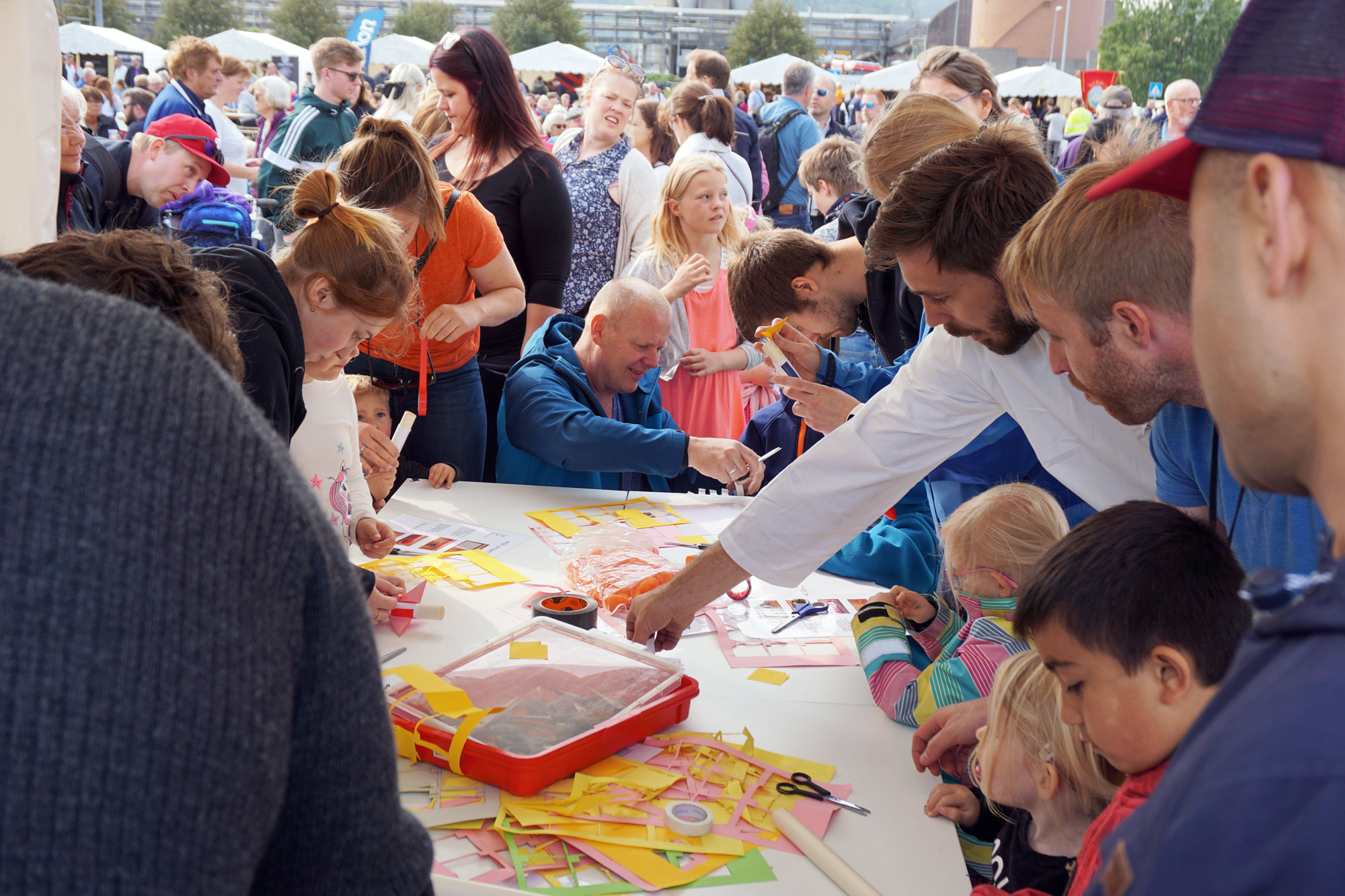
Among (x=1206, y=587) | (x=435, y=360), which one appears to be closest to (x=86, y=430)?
(x=1206, y=587)

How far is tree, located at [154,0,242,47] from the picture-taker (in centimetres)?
3231

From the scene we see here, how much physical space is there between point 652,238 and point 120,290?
284 cm

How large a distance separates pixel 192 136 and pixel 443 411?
185cm

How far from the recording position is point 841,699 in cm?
166

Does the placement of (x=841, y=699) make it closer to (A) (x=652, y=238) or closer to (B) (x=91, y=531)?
(B) (x=91, y=531)

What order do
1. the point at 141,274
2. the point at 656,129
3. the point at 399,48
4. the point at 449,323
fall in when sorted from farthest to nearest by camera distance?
the point at 399,48 → the point at 656,129 → the point at 449,323 → the point at 141,274

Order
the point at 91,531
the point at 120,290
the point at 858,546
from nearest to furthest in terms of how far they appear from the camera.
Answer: the point at 91,531 → the point at 120,290 → the point at 858,546

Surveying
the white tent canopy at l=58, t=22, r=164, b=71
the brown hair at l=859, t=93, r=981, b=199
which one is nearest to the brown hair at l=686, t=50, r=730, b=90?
the brown hair at l=859, t=93, r=981, b=199

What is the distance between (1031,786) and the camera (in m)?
1.35

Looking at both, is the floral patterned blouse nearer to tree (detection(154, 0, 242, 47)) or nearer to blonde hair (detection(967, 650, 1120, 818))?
blonde hair (detection(967, 650, 1120, 818))

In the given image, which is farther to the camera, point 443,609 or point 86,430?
point 443,609

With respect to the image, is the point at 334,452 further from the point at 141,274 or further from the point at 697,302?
the point at 697,302

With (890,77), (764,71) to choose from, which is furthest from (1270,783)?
(764,71)

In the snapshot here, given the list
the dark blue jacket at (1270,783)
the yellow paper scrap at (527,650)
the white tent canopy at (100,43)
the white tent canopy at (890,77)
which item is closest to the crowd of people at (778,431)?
the dark blue jacket at (1270,783)
